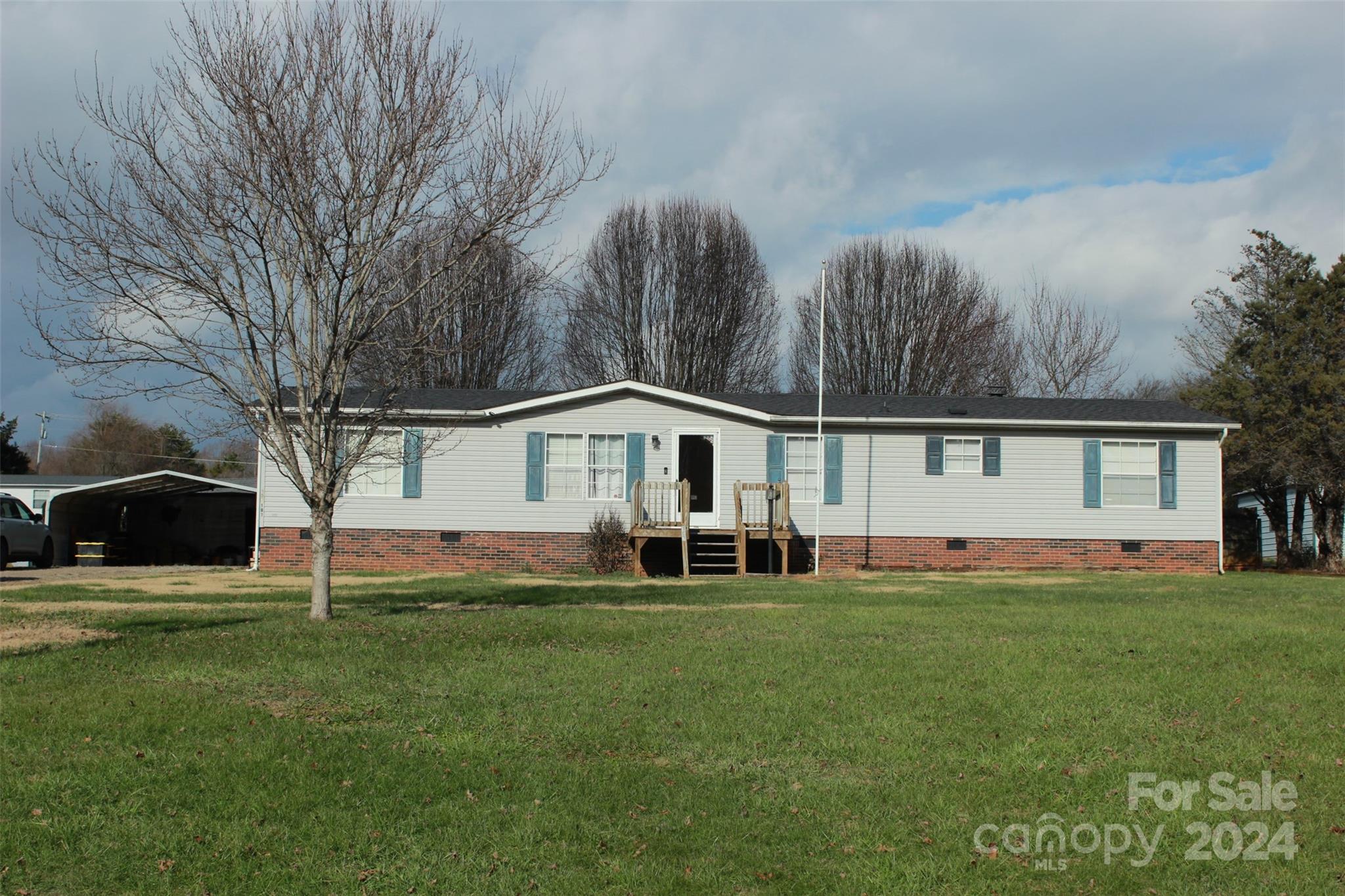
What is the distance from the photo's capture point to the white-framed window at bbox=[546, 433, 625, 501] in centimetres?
2116

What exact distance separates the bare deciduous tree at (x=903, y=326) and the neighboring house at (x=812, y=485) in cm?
1491

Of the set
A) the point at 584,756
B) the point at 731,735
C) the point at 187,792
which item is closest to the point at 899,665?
the point at 731,735

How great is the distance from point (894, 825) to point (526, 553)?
16.3 m

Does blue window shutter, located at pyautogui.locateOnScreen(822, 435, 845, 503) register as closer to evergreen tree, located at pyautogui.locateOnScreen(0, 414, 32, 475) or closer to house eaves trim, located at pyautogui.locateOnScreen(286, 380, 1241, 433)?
house eaves trim, located at pyautogui.locateOnScreen(286, 380, 1241, 433)

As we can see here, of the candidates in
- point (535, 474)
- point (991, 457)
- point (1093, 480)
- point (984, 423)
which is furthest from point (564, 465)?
point (1093, 480)

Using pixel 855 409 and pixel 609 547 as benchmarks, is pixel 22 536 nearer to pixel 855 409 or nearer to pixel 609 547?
pixel 609 547

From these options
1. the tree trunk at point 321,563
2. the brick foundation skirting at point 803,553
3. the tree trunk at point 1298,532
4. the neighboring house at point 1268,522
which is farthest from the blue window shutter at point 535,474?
the neighboring house at point 1268,522

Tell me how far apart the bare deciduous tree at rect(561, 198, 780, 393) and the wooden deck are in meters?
14.9

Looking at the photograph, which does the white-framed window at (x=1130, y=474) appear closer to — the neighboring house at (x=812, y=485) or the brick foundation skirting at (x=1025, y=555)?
the neighboring house at (x=812, y=485)

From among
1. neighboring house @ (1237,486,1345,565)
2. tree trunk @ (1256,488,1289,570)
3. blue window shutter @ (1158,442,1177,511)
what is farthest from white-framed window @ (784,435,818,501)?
neighboring house @ (1237,486,1345,565)

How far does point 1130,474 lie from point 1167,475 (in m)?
0.68

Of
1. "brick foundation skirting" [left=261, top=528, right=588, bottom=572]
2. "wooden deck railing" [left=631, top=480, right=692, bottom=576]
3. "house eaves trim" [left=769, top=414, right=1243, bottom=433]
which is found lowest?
"brick foundation skirting" [left=261, top=528, right=588, bottom=572]

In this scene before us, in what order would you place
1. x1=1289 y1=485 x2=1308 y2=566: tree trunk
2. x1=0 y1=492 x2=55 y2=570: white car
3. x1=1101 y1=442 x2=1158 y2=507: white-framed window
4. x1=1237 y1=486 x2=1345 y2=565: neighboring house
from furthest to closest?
x1=1237 y1=486 x2=1345 y2=565: neighboring house < x1=1289 y1=485 x2=1308 y2=566: tree trunk < x1=1101 y1=442 x2=1158 y2=507: white-framed window < x1=0 y1=492 x2=55 y2=570: white car

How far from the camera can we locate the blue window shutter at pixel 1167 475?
2148cm
